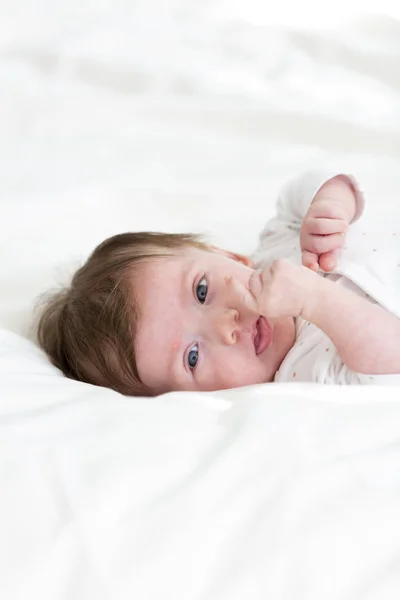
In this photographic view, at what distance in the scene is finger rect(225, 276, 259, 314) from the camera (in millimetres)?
1096

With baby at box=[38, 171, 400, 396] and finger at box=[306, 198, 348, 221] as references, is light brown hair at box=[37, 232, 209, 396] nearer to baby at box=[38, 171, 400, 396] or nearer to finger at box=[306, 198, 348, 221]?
baby at box=[38, 171, 400, 396]

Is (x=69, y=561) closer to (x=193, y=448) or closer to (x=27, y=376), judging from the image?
(x=193, y=448)

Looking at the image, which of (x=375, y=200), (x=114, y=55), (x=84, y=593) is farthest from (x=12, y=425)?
(x=114, y=55)

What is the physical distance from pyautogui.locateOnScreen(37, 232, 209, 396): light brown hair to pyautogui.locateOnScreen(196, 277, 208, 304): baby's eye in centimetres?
9

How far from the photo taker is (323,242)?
128cm

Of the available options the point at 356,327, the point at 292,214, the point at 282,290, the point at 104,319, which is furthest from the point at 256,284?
the point at 292,214

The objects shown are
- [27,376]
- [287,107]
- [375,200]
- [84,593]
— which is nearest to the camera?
[84,593]

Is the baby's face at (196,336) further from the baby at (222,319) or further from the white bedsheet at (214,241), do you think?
the white bedsheet at (214,241)

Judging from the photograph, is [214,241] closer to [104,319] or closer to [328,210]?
[328,210]

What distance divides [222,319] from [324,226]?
0.25m

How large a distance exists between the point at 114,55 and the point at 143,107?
16cm

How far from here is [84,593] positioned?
0.64 metres

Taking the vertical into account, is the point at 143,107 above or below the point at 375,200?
above

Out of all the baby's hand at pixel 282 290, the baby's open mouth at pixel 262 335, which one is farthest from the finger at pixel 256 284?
the baby's open mouth at pixel 262 335
